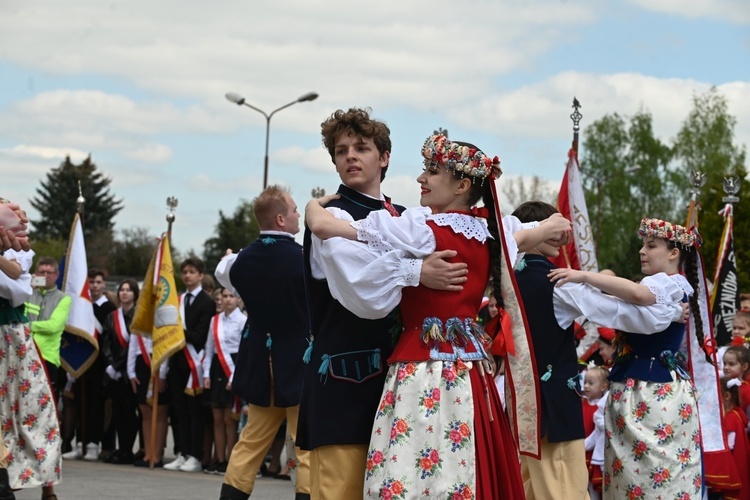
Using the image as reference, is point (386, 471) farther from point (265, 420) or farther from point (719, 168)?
point (719, 168)

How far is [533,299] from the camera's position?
6.03 metres

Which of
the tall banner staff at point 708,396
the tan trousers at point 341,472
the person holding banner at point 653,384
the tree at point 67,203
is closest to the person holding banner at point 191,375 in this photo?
the tall banner staff at point 708,396

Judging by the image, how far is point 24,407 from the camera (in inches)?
311

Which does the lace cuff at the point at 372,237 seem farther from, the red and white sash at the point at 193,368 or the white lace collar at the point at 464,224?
the red and white sash at the point at 193,368

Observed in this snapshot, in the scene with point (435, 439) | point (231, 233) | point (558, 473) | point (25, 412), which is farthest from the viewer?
point (231, 233)

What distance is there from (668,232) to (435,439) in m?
2.78

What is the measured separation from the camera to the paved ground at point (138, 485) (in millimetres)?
9062

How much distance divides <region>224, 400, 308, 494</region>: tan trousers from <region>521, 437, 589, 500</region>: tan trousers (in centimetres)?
155

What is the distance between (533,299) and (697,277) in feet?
4.38

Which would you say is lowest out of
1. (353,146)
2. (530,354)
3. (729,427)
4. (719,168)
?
(729,427)

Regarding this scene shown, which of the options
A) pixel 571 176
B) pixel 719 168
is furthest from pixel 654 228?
pixel 719 168

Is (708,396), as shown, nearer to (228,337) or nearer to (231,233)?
(228,337)

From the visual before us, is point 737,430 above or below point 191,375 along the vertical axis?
below

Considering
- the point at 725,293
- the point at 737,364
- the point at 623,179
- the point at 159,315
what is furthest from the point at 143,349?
the point at 623,179
